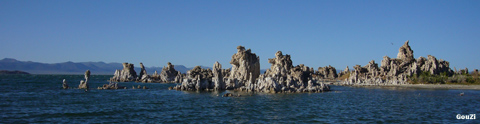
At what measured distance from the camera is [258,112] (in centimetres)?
4862

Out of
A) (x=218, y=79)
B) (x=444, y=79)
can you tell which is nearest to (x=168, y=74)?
(x=218, y=79)

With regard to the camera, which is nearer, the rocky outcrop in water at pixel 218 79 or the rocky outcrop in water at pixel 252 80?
the rocky outcrop in water at pixel 252 80

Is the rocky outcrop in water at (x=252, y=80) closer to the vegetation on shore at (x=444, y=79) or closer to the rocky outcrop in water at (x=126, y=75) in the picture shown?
the vegetation on shore at (x=444, y=79)

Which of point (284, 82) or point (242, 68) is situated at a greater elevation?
point (242, 68)

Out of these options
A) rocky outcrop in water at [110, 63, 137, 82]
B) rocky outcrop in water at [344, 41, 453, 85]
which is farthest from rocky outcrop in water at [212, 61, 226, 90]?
rocky outcrop in water at [110, 63, 137, 82]

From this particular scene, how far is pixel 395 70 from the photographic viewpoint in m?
148

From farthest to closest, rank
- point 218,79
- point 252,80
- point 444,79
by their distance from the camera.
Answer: point 444,79, point 252,80, point 218,79

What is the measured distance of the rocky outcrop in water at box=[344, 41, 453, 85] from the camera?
14050cm

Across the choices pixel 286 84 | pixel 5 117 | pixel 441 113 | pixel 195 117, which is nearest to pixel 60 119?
pixel 5 117

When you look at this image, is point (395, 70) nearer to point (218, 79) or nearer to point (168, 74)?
point (218, 79)

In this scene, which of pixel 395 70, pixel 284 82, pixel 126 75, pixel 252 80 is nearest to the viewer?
pixel 284 82

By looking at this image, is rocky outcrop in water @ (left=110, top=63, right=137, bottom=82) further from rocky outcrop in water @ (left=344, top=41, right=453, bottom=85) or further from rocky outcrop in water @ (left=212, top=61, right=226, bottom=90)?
rocky outcrop in water @ (left=344, top=41, right=453, bottom=85)

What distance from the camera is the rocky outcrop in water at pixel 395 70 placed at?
140500mm

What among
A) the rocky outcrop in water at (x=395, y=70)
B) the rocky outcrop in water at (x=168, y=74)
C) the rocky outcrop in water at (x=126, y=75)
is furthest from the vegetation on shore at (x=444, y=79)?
the rocky outcrop in water at (x=126, y=75)
